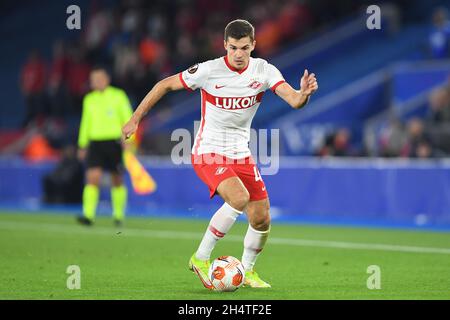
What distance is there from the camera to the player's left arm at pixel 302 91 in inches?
320

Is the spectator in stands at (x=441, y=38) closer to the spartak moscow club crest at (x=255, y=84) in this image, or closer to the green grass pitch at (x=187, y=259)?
the green grass pitch at (x=187, y=259)

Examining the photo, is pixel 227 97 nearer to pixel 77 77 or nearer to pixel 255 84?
pixel 255 84

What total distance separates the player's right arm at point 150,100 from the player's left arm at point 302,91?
87 cm

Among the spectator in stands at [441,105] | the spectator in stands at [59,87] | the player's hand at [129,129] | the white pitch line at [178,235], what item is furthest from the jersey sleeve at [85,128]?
the spectator in stands at [59,87]

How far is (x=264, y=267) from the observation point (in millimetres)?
10305

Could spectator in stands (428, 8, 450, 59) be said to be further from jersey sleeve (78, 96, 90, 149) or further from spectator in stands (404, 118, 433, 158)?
jersey sleeve (78, 96, 90, 149)

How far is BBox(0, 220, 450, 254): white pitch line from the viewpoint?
12.1m

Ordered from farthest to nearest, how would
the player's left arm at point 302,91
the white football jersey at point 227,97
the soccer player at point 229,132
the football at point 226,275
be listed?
1. the white football jersey at point 227,97
2. the soccer player at point 229,132
3. the football at point 226,275
4. the player's left arm at point 302,91

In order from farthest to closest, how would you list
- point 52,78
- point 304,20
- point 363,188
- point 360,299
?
1. point 52,78
2. point 304,20
3. point 363,188
4. point 360,299

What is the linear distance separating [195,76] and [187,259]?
3042 millimetres
